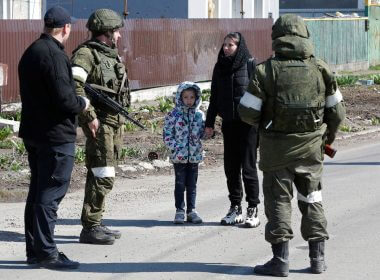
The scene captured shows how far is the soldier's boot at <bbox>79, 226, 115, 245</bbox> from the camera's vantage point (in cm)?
892

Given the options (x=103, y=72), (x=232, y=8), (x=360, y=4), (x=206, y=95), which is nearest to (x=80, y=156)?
(x=103, y=72)

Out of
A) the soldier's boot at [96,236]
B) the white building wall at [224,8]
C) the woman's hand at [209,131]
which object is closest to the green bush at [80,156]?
the woman's hand at [209,131]

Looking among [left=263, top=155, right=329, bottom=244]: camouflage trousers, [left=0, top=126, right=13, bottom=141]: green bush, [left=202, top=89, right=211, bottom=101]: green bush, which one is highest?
[left=263, top=155, right=329, bottom=244]: camouflage trousers

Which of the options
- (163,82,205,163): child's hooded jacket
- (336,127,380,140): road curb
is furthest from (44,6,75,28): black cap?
(336,127,380,140): road curb

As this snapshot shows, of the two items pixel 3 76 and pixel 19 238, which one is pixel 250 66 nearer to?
pixel 19 238

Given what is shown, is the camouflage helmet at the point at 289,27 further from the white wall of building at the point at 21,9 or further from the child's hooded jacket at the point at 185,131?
the white wall of building at the point at 21,9

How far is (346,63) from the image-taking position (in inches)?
1446

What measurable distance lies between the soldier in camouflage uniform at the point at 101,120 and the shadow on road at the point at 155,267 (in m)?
0.82

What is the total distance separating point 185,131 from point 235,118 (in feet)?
2.09

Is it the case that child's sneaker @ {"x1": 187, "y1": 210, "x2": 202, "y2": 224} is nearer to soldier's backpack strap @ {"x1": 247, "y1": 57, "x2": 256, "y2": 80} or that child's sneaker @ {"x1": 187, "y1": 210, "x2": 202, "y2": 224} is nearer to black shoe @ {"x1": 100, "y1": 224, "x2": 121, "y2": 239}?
black shoe @ {"x1": 100, "y1": 224, "x2": 121, "y2": 239}

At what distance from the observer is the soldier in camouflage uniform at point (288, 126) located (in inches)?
301

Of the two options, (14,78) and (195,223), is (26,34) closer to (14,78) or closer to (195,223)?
(14,78)

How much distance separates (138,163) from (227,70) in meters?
4.36

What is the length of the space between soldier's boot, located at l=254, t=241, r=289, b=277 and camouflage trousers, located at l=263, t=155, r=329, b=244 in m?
0.09
